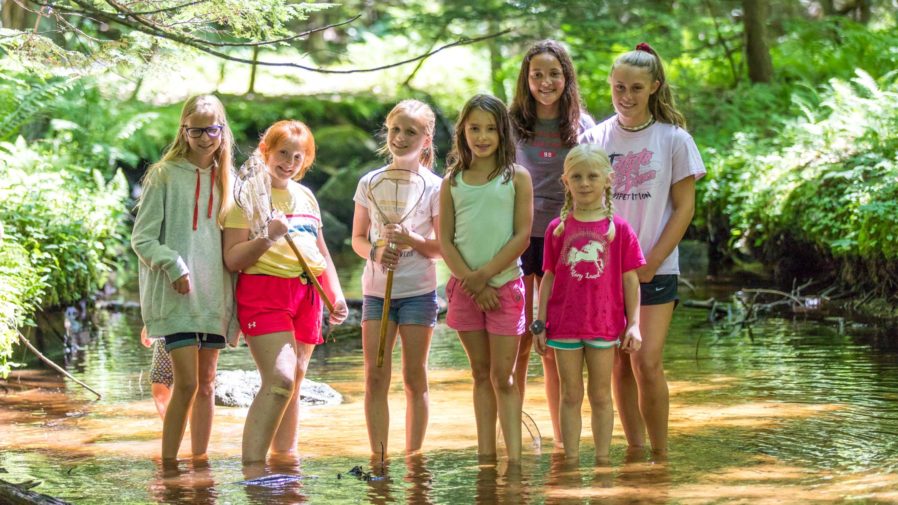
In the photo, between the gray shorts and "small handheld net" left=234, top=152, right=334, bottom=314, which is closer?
"small handheld net" left=234, top=152, right=334, bottom=314

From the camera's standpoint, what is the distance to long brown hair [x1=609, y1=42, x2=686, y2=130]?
5.00m

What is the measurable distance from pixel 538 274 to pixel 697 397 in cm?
182

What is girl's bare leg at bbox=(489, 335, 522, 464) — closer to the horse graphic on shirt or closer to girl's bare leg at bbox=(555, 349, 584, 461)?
girl's bare leg at bbox=(555, 349, 584, 461)

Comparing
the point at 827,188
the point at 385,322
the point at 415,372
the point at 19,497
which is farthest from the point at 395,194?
the point at 827,188

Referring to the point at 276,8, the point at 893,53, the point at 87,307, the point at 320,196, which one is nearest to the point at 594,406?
the point at 276,8

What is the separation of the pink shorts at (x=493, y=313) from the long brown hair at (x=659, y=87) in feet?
3.45

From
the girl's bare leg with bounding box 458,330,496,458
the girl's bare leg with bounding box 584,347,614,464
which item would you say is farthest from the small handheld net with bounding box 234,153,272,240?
the girl's bare leg with bounding box 584,347,614,464

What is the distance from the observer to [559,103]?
17.1 ft

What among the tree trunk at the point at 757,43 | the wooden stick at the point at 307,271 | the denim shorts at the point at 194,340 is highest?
the tree trunk at the point at 757,43

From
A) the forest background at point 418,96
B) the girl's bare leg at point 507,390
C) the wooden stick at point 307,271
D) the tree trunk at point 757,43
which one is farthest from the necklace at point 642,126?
the tree trunk at point 757,43

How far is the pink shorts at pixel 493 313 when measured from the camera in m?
4.88

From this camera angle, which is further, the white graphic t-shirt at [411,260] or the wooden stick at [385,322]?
the white graphic t-shirt at [411,260]

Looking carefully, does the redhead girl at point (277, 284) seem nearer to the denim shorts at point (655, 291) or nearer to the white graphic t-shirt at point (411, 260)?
the white graphic t-shirt at point (411, 260)

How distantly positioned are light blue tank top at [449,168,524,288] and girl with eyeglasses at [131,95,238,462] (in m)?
1.10
